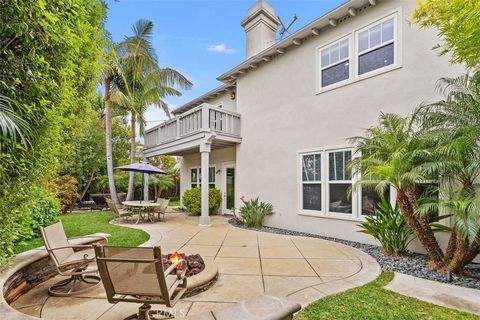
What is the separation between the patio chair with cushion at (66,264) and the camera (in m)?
A: 4.13

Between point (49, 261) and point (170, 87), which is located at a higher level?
point (170, 87)

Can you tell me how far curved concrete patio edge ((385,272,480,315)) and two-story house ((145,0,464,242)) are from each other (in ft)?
8.74

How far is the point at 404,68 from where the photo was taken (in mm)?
6645

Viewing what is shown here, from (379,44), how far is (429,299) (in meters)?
6.18

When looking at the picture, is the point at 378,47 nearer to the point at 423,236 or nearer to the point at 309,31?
the point at 309,31

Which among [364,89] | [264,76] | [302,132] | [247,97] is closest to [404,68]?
[364,89]

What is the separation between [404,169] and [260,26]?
928cm

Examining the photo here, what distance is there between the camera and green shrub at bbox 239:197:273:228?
32.2 feet

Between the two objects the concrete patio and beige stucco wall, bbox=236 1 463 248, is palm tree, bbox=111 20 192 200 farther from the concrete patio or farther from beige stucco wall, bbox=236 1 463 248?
the concrete patio

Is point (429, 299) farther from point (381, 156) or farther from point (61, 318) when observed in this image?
point (61, 318)

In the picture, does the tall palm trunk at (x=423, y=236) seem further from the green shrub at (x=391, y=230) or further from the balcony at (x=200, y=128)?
the balcony at (x=200, y=128)

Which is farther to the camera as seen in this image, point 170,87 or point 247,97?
point 170,87

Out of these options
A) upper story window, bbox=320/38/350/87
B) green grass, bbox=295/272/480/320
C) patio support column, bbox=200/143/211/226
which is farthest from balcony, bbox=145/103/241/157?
green grass, bbox=295/272/480/320

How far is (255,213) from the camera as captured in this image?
32.4 ft
